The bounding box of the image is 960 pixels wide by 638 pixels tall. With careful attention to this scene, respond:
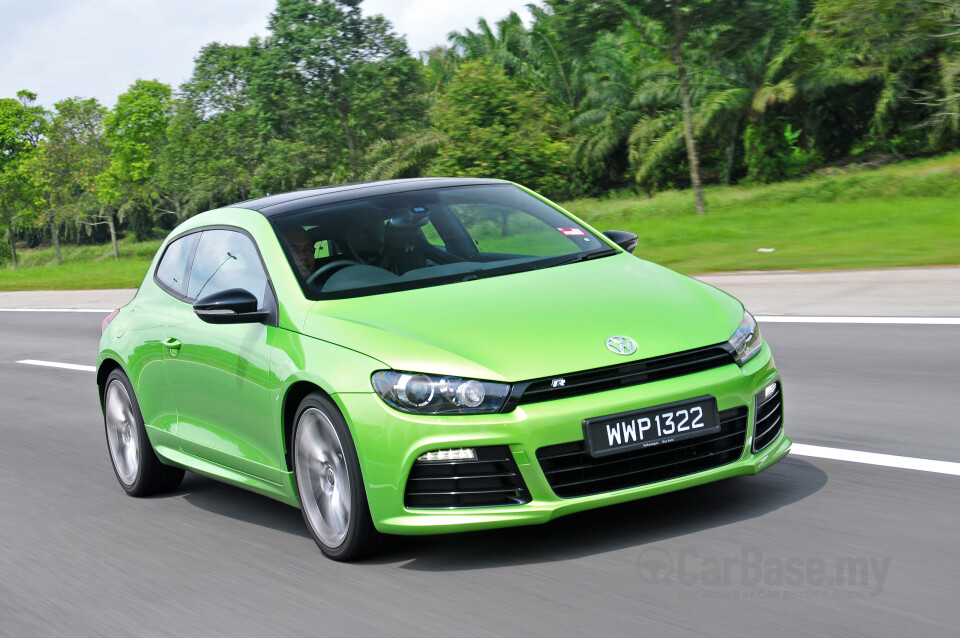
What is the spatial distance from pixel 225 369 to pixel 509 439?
5.44 feet

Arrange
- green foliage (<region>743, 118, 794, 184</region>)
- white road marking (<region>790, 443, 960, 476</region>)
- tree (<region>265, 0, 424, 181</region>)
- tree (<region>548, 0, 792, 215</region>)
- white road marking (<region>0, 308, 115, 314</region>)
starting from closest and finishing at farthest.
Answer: white road marking (<region>790, 443, 960, 476</region>), white road marking (<region>0, 308, 115, 314</region>), tree (<region>548, 0, 792, 215</region>), tree (<region>265, 0, 424, 181</region>), green foliage (<region>743, 118, 794, 184</region>)

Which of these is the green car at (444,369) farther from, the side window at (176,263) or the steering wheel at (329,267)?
the side window at (176,263)

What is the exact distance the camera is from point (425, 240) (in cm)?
542

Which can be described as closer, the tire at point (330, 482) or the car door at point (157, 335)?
the tire at point (330, 482)

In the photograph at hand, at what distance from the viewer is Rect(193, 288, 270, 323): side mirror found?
189 inches

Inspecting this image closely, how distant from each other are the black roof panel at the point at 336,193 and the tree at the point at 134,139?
61.9 meters

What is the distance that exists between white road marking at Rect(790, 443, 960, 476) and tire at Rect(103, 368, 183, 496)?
3222 mm

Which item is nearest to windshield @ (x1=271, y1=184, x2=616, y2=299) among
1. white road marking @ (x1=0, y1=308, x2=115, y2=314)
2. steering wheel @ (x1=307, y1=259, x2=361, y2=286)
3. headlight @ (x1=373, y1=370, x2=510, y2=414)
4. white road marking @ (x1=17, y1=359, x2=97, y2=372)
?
steering wheel @ (x1=307, y1=259, x2=361, y2=286)

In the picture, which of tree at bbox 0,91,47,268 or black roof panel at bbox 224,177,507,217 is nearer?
black roof panel at bbox 224,177,507,217

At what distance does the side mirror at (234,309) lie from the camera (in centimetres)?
481

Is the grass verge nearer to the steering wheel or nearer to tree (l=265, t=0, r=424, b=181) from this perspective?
tree (l=265, t=0, r=424, b=181)

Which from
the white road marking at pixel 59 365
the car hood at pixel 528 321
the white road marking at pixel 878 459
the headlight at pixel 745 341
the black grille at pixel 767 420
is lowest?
the white road marking at pixel 59 365

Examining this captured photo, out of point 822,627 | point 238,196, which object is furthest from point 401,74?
point 822,627

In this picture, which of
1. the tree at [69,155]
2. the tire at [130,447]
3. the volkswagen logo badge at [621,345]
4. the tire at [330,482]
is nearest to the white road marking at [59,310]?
the tire at [130,447]
